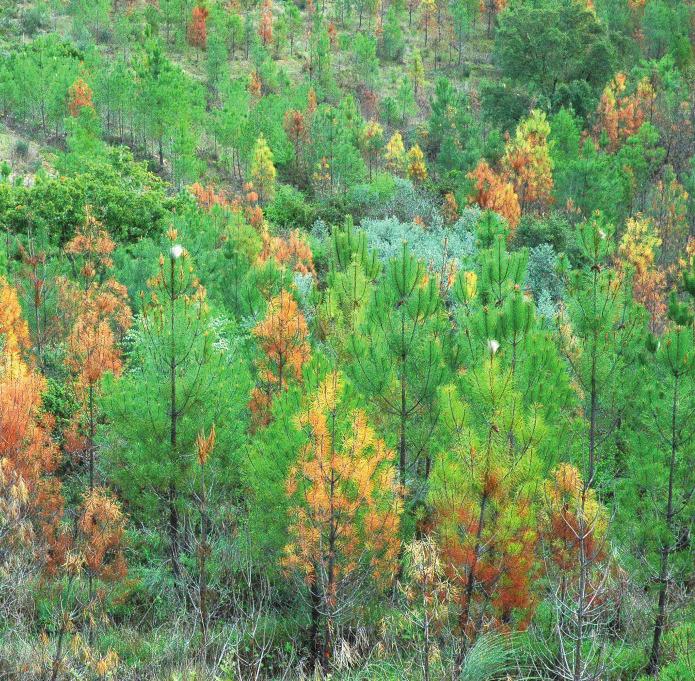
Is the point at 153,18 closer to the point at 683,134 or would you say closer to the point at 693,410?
the point at 683,134

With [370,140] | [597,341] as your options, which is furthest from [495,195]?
[597,341]

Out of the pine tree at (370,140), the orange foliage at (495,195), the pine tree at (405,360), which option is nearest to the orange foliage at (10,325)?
the pine tree at (405,360)

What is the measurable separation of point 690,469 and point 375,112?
2106 inches

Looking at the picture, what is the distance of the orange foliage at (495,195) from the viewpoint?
34.8 meters

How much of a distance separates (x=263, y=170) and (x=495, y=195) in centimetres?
1322

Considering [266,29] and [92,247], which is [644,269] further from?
[266,29]

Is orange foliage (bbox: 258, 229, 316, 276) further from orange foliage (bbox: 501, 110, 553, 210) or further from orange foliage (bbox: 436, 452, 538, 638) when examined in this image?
orange foliage (bbox: 436, 452, 538, 638)

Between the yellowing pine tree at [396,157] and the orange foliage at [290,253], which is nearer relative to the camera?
the orange foliage at [290,253]

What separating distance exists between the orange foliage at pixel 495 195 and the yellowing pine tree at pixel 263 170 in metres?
10.5

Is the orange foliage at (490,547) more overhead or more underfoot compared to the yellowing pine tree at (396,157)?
more overhead

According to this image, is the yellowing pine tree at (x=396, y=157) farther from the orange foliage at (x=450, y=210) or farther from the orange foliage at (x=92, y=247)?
the orange foliage at (x=92, y=247)

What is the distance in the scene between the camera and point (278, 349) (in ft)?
47.1

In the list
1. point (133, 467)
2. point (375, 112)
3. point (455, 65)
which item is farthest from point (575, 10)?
point (133, 467)

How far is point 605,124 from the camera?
143 feet
